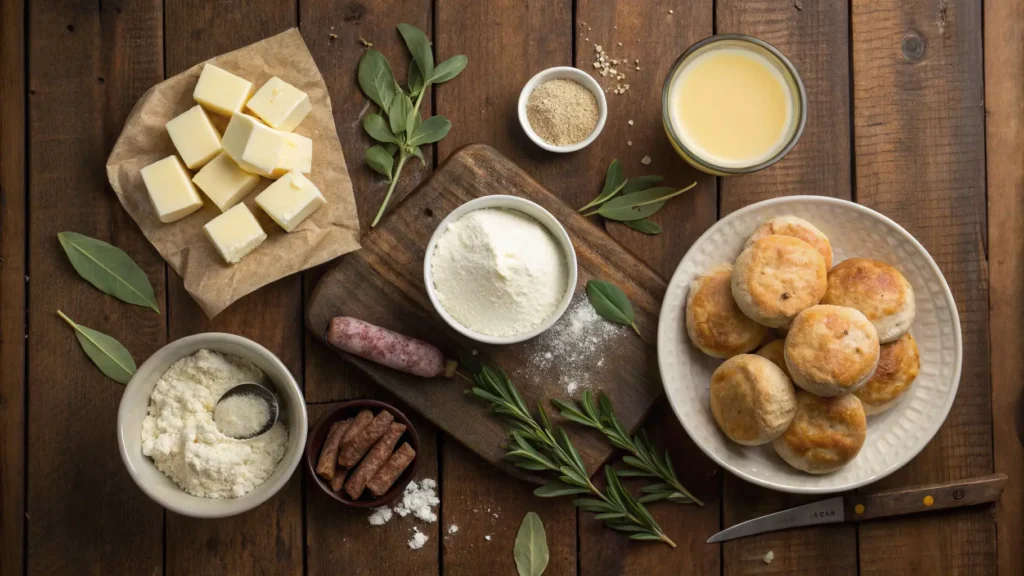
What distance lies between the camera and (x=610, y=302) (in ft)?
5.98

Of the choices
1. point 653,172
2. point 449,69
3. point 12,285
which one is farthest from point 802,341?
point 12,285

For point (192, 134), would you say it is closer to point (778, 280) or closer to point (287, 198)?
point (287, 198)

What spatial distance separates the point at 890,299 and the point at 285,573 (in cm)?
161

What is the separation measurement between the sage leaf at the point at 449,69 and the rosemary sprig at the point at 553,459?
75cm

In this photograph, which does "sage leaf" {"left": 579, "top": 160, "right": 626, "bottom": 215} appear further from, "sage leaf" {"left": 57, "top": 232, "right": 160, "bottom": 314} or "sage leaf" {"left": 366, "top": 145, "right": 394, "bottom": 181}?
"sage leaf" {"left": 57, "top": 232, "right": 160, "bottom": 314}

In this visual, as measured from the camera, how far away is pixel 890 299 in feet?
5.61

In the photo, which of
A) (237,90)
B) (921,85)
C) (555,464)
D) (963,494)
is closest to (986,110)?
(921,85)

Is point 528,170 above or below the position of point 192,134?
below

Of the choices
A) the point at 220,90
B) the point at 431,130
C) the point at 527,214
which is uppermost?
the point at 220,90

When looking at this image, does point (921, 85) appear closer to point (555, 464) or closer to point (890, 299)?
point (890, 299)

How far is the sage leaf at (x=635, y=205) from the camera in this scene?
6.20 feet

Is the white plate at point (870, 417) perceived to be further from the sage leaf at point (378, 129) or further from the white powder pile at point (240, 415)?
the white powder pile at point (240, 415)

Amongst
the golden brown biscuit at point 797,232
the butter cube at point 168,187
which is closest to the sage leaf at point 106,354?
the butter cube at point 168,187

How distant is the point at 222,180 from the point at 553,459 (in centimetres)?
107
